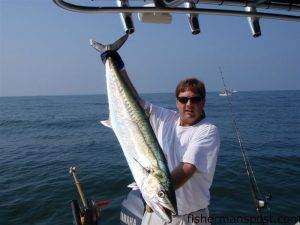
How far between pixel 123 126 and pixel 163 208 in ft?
2.76

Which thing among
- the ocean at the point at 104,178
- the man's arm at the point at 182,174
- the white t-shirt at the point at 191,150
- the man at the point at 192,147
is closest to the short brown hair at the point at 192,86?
the man at the point at 192,147

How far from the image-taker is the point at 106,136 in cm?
2094

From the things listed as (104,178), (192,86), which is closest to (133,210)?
(192,86)

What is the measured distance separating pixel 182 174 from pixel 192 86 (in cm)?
85

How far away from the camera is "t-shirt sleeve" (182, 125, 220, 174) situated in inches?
97.0

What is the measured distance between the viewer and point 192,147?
8.25ft

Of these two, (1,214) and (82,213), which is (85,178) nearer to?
(1,214)

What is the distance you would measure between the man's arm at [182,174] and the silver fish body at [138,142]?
5.9 inches

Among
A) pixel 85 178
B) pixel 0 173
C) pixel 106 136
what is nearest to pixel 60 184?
pixel 85 178

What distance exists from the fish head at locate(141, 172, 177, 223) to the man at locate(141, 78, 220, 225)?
1.26 feet

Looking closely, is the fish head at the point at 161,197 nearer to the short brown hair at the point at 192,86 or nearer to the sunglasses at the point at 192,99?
the sunglasses at the point at 192,99

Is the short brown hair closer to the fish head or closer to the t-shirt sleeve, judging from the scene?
the t-shirt sleeve

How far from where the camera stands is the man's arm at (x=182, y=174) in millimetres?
2334

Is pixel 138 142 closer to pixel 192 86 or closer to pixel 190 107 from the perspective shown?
pixel 190 107
